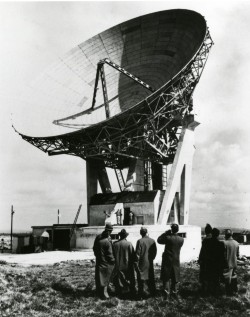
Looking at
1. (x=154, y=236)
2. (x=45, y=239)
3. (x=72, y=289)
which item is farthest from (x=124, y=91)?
(x=72, y=289)

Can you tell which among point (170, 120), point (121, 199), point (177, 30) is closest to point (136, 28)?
point (177, 30)

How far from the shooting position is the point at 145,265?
9.99 metres

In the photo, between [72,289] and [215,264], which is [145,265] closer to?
[215,264]

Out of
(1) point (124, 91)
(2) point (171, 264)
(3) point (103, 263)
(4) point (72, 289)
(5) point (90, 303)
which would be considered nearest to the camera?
(5) point (90, 303)

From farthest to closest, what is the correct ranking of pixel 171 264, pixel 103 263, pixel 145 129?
pixel 145 129, pixel 103 263, pixel 171 264

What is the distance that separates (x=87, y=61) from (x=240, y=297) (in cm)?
2284

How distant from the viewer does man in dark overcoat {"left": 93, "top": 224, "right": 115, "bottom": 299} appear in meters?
9.79

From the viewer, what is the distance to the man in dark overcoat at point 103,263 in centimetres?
979

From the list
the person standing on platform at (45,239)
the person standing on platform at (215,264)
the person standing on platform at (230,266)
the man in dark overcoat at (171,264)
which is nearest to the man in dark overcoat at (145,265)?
the man in dark overcoat at (171,264)

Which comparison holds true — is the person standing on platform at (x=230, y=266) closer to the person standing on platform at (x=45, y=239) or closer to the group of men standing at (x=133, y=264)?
the group of men standing at (x=133, y=264)

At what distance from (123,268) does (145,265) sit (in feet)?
1.85

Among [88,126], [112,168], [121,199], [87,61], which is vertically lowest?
[121,199]

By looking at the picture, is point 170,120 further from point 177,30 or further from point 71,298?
point 71,298

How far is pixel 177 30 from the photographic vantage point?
26.0 meters
